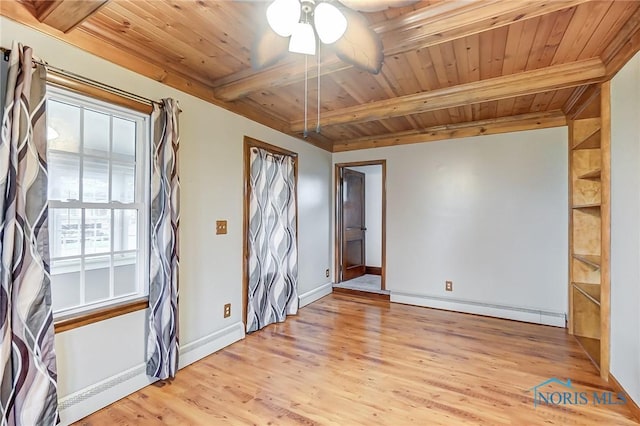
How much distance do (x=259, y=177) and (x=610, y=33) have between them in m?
2.91

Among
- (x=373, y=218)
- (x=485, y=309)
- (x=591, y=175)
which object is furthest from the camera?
(x=373, y=218)

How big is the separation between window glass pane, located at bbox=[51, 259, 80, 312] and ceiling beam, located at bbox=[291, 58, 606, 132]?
8.70ft

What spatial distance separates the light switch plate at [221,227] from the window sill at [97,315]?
2.64 ft

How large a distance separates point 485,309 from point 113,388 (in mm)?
3735

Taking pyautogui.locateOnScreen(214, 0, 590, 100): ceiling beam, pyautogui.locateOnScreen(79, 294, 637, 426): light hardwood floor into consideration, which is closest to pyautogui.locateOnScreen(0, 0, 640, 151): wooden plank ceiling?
pyautogui.locateOnScreen(214, 0, 590, 100): ceiling beam

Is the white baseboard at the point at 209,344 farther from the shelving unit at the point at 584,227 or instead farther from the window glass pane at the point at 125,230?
the shelving unit at the point at 584,227

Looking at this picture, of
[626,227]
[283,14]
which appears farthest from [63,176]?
[626,227]

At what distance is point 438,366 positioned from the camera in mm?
2521

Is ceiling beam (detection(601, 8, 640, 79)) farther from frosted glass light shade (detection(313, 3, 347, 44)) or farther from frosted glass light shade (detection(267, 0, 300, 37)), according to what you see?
frosted glass light shade (detection(267, 0, 300, 37))

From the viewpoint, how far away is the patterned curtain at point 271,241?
326 cm

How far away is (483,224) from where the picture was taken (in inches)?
149

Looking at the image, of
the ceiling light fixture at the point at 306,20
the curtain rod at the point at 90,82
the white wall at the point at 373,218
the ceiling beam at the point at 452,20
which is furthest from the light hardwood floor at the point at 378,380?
the white wall at the point at 373,218

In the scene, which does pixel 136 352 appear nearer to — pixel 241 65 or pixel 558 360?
pixel 241 65

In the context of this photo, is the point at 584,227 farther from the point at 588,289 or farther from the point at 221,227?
the point at 221,227
